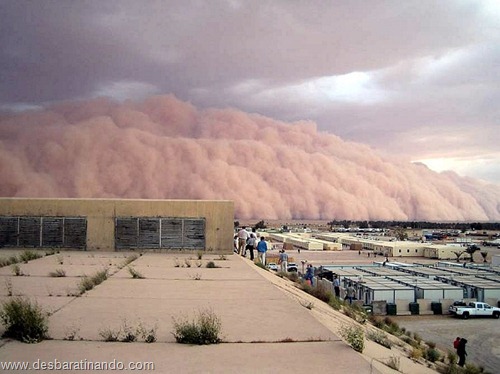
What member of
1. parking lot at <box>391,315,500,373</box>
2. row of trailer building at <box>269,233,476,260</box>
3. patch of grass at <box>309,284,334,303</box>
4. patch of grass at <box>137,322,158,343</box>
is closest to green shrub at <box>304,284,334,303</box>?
patch of grass at <box>309,284,334,303</box>

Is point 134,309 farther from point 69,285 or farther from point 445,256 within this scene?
point 445,256

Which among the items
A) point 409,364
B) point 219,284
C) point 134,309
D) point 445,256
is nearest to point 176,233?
point 219,284

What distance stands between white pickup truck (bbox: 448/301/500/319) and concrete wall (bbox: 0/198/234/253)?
30.9ft

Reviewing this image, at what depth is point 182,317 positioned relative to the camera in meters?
5.02

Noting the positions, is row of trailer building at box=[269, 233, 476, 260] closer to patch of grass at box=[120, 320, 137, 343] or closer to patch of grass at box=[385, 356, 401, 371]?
patch of grass at box=[385, 356, 401, 371]

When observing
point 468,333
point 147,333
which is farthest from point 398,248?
point 147,333

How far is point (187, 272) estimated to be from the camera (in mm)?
9141

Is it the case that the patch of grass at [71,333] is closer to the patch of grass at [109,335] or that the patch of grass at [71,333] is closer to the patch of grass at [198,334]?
the patch of grass at [109,335]

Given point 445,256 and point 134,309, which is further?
point 445,256

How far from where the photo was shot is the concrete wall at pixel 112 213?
1353 centimetres

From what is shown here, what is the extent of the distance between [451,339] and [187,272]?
29.9 feet

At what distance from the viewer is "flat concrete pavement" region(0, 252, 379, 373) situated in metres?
3.61

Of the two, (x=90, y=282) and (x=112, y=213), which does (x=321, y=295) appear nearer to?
(x=90, y=282)

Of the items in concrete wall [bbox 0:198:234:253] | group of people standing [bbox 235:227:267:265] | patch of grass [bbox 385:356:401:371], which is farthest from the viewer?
group of people standing [bbox 235:227:267:265]
